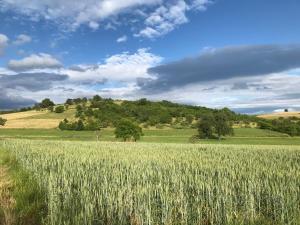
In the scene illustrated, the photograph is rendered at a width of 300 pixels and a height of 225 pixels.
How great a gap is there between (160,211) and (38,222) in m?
2.71

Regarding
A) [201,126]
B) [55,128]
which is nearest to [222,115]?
[201,126]

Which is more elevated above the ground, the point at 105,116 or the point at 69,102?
the point at 69,102

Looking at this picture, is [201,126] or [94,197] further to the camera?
[201,126]

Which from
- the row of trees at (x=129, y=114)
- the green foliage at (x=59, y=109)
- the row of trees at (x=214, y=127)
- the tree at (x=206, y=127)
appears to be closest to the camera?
the row of trees at (x=214, y=127)

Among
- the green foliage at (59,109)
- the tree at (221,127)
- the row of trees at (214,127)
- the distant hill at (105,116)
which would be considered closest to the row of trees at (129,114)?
the distant hill at (105,116)

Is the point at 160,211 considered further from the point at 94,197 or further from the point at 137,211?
the point at 94,197

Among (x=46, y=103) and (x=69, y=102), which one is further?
(x=46, y=103)

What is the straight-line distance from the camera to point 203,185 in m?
9.14

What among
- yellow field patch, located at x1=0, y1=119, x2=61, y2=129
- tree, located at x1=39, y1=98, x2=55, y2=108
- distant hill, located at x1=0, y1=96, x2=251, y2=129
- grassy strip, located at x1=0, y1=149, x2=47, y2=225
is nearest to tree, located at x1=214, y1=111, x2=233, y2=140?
distant hill, located at x1=0, y1=96, x2=251, y2=129

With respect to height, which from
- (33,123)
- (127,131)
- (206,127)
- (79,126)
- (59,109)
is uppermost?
(59,109)

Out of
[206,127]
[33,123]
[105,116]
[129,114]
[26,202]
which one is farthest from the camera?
[129,114]

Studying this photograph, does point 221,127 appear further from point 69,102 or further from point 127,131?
point 69,102

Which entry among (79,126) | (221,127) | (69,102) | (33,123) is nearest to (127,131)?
(221,127)

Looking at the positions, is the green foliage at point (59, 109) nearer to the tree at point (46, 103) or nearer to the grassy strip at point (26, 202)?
the tree at point (46, 103)
